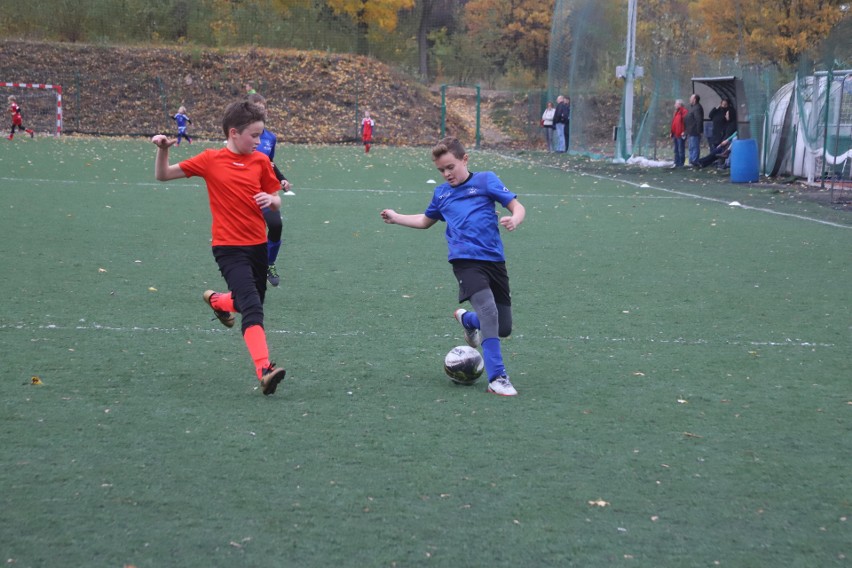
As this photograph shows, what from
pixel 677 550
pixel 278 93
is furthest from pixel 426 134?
pixel 677 550

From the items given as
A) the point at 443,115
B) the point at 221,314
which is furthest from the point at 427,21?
the point at 221,314

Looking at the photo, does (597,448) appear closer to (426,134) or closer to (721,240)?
(721,240)

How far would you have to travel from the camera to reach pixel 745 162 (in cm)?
2150

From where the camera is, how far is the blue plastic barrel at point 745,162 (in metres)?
21.5

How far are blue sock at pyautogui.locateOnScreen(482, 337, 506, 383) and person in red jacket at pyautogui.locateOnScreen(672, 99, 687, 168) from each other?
2119 centimetres

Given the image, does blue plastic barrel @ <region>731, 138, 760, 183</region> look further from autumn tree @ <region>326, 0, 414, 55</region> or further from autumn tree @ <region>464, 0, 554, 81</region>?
autumn tree @ <region>464, 0, 554, 81</region>

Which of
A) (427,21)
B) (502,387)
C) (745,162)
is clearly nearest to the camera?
(502,387)

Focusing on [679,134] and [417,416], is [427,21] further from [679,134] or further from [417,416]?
[417,416]

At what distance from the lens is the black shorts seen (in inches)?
224

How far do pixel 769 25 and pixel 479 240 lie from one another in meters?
→ 32.3

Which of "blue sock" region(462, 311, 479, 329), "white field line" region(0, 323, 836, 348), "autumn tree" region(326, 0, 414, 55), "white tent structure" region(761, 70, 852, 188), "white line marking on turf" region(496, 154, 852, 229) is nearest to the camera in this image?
"blue sock" region(462, 311, 479, 329)

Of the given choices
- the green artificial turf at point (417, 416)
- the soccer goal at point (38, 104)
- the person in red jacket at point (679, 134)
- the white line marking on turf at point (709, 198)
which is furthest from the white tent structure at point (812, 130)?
the soccer goal at point (38, 104)

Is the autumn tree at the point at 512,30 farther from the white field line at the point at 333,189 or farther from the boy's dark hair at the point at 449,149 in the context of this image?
the boy's dark hair at the point at 449,149

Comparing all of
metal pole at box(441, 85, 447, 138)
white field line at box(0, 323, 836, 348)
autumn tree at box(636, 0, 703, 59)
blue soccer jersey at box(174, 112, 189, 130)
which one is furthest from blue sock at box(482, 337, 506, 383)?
metal pole at box(441, 85, 447, 138)
